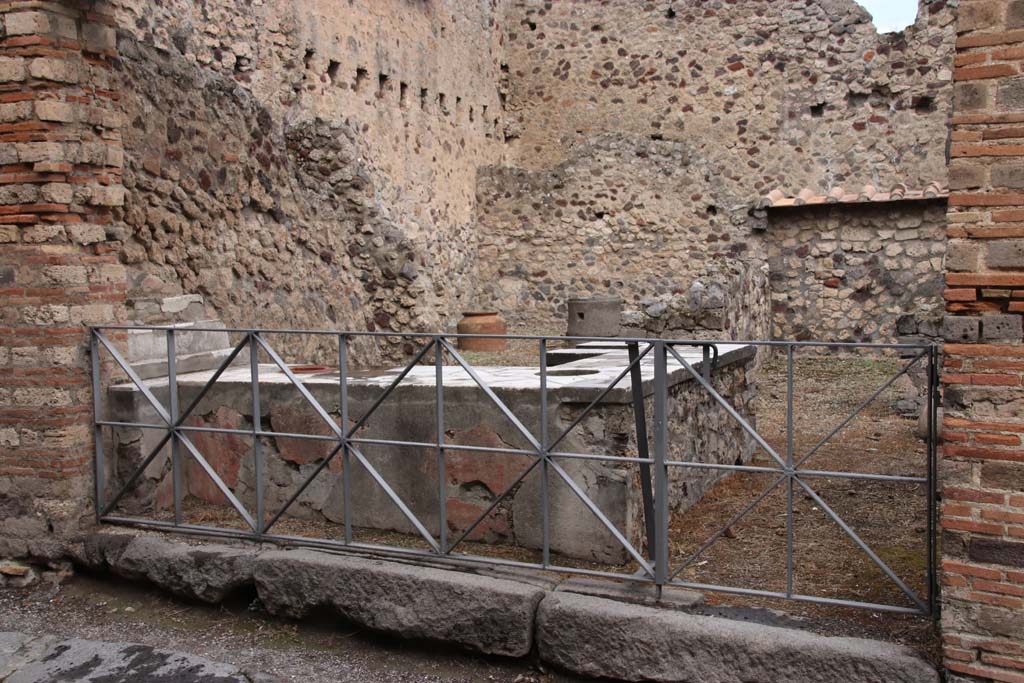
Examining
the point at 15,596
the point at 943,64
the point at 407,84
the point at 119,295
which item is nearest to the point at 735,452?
the point at 119,295

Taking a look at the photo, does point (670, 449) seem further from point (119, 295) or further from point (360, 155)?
point (360, 155)

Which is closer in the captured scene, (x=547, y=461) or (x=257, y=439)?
(x=547, y=461)

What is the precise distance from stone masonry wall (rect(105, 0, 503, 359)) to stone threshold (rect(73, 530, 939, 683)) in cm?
212

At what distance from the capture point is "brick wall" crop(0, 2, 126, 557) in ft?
16.9

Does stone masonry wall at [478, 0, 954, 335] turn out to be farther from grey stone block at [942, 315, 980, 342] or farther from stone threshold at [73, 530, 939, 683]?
grey stone block at [942, 315, 980, 342]

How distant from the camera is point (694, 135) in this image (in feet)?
50.0

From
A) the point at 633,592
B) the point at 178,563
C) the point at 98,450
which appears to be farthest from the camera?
the point at 98,450

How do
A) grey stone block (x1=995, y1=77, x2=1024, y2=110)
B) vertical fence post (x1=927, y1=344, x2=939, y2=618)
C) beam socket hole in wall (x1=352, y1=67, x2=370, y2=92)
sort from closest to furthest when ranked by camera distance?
grey stone block (x1=995, y1=77, x2=1024, y2=110) → vertical fence post (x1=927, y1=344, x2=939, y2=618) → beam socket hole in wall (x1=352, y1=67, x2=370, y2=92)

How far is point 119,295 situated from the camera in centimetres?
565

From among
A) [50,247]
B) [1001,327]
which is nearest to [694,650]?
[1001,327]

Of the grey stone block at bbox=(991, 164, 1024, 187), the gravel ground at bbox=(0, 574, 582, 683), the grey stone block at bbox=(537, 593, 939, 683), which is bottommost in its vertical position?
the gravel ground at bbox=(0, 574, 582, 683)

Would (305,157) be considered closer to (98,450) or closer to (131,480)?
(98,450)

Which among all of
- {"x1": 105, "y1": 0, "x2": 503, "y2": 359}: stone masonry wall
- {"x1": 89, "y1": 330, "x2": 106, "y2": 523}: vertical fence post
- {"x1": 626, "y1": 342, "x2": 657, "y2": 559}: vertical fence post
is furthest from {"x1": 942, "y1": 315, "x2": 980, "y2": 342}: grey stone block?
{"x1": 105, "y1": 0, "x2": 503, "y2": 359}: stone masonry wall

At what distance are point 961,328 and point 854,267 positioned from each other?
30.0ft
